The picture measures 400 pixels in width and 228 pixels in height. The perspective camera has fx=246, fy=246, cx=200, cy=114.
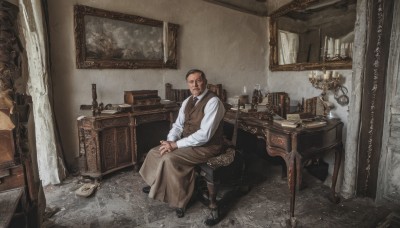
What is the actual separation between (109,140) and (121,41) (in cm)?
150

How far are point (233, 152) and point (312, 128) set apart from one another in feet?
2.90

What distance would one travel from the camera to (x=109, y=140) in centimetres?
336

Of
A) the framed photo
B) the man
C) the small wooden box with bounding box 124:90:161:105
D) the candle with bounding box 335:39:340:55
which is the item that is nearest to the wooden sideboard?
the small wooden box with bounding box 124:90:161:105

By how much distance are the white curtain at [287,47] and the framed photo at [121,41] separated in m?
1.94

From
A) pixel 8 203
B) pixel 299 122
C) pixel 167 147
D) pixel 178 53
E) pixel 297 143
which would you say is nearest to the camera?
pixel 8 203

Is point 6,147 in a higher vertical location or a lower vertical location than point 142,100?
lower

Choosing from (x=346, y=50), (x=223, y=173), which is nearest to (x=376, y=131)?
(x=346, y=50)

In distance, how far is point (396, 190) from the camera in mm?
2613

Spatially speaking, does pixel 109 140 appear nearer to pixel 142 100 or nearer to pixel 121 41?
pixel 142 100

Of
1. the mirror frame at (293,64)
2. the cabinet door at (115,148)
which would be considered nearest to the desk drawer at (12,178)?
the cabinet door at (115,148)

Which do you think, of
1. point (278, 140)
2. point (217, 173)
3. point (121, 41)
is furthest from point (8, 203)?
point (121, 41)

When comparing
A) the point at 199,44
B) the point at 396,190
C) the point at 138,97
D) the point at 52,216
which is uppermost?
the point at 199,44

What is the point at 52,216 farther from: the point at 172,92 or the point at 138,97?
the point at 172,92

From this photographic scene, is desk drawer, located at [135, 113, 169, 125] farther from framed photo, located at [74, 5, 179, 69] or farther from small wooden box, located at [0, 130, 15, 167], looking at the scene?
small wooden box, located at [0, 130, 15, 167]
